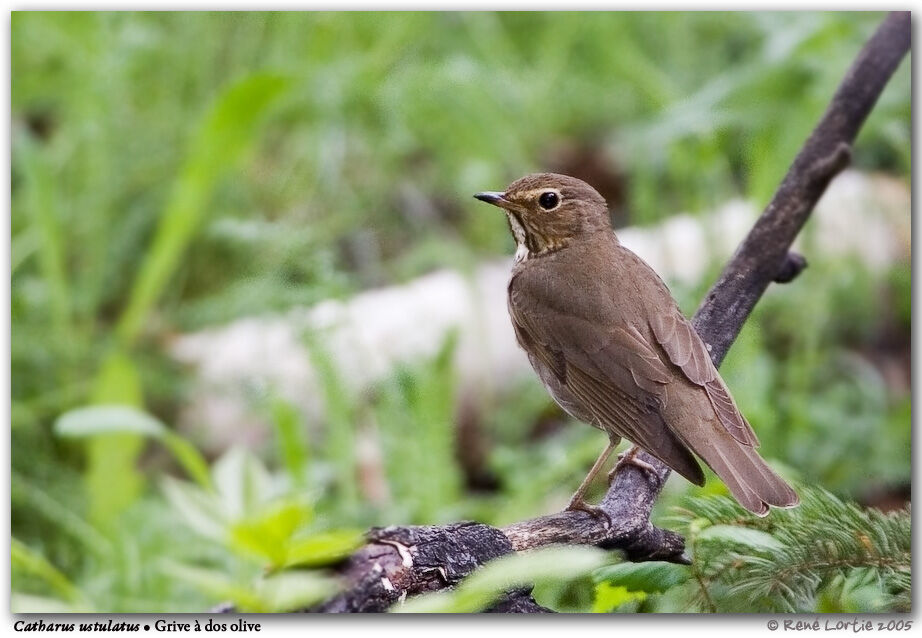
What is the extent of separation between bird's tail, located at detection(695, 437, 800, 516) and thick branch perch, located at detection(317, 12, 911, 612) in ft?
0.43

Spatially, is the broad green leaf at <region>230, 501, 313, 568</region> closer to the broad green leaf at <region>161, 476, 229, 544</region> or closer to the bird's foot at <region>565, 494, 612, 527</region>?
the broad green leaf at <region>161, 476, 229, 544</region>

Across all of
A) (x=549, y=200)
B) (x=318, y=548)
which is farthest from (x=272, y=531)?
(x=549, y=200)

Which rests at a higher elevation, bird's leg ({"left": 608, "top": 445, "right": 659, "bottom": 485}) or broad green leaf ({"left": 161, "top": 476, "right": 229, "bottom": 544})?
bird's leg ({"left": 608, "top": 445, "right": 659, "bottom": 485})

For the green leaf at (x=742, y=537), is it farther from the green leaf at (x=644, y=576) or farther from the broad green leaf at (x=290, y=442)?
the broad green leaf at (x=290, y=442)

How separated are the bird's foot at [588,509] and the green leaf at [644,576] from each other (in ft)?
0.58

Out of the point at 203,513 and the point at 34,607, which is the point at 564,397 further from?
the point at 34,607

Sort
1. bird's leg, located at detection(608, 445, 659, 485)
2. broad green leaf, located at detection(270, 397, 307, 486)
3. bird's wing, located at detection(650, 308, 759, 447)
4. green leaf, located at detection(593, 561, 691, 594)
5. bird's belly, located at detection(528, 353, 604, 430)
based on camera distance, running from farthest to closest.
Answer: broad green leaf, located at detection(270, 397, 307, 486)
bird's belly, located at detection(528, 353, 604, 430)
bird's leg, located at detection(608, 445, 659, 485)
bird's wing, located at detection(650, 308, 759, 447)
green leaf, located at detection(593, 561, 691, 594)

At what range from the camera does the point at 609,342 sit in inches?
93.9

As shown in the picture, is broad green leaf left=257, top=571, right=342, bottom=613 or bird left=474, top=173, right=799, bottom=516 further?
bird left=474, top=173, right=799, bottom=516

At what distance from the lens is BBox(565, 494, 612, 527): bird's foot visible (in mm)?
2047

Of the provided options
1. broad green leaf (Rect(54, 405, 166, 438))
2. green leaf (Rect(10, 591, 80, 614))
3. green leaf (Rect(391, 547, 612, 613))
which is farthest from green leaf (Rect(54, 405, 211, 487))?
green leaf (Rect(391, 547, 612, 613))

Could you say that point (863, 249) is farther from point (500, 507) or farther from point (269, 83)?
point (269, 83)

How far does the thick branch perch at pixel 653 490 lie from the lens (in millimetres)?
1703

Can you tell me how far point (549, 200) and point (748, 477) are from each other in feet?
2.48
